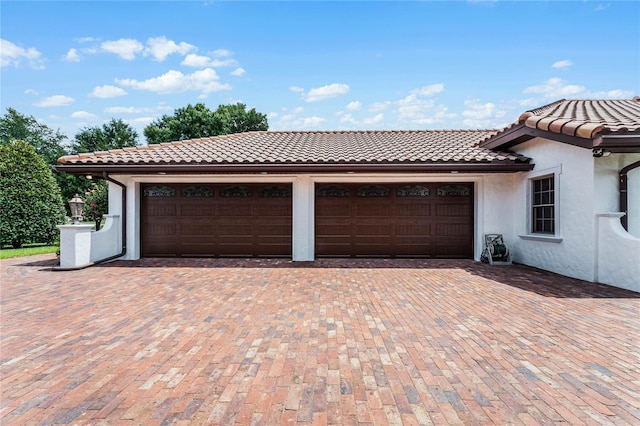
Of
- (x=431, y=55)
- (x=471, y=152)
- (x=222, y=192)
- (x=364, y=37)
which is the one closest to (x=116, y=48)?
(x=222, y=192)

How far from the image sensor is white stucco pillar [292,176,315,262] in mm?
8953

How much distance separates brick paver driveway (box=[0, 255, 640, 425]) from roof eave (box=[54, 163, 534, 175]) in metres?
3.38

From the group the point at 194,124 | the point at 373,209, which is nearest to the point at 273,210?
the point at 373,209

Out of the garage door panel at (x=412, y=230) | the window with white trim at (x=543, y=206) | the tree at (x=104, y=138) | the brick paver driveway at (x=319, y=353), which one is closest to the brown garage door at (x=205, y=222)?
the brick paver driveway at (x=319, y=353)

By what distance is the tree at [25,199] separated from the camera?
40.2 ft

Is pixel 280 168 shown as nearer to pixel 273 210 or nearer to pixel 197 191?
pixel 273 210

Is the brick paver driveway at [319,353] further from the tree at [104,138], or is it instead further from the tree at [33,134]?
the tree at [33,134]

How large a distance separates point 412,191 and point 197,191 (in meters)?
6.79

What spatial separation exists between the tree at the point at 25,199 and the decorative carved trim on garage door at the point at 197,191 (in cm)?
878

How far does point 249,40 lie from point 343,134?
5.39 metres

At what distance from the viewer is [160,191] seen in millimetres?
9305

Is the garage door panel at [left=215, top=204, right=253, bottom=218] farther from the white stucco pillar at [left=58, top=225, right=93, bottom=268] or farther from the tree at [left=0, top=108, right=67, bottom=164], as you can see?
the tree at [left=0, top=108, right=67, bottom=164]

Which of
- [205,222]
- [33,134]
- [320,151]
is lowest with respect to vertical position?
[205,222]

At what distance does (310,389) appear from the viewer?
2514 mm
